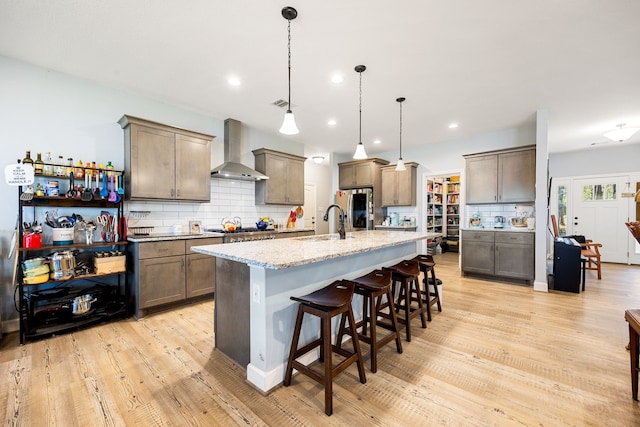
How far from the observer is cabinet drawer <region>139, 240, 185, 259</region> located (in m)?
3.08

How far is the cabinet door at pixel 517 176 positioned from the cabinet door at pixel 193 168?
497 cm

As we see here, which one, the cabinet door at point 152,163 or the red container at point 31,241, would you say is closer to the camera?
the red container at point 31,241

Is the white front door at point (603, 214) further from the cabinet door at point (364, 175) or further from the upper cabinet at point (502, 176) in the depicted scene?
the cabinet door at point (364, 175)

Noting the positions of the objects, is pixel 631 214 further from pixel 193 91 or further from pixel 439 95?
pixel 193 91

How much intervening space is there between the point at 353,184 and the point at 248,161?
8.91 feet

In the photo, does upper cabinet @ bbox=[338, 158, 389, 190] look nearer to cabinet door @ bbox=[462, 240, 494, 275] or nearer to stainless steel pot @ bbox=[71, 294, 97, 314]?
cabinet door @ bbox=[462, 240, 494, 275]

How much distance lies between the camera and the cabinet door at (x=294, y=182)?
17.0 ft

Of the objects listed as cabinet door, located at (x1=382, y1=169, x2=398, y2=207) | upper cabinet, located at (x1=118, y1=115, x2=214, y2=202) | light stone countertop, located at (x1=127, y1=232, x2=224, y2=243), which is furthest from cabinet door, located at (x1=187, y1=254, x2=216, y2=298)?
cabinet door, located at (x1=382, y1=169, x2=398, y2=207)

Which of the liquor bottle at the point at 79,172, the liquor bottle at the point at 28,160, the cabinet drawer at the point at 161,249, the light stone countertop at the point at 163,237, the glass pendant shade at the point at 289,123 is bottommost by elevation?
the cabinet drawer at the point at 161,249

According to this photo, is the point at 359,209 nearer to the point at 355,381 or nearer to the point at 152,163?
the point at 152,163

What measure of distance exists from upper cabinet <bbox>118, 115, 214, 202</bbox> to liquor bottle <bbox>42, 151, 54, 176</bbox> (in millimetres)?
672

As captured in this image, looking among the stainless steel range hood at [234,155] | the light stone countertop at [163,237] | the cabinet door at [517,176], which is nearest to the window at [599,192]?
the cabinet door at [517,176]

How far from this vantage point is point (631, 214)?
6.02 m

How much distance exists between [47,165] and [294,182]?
340 cm
